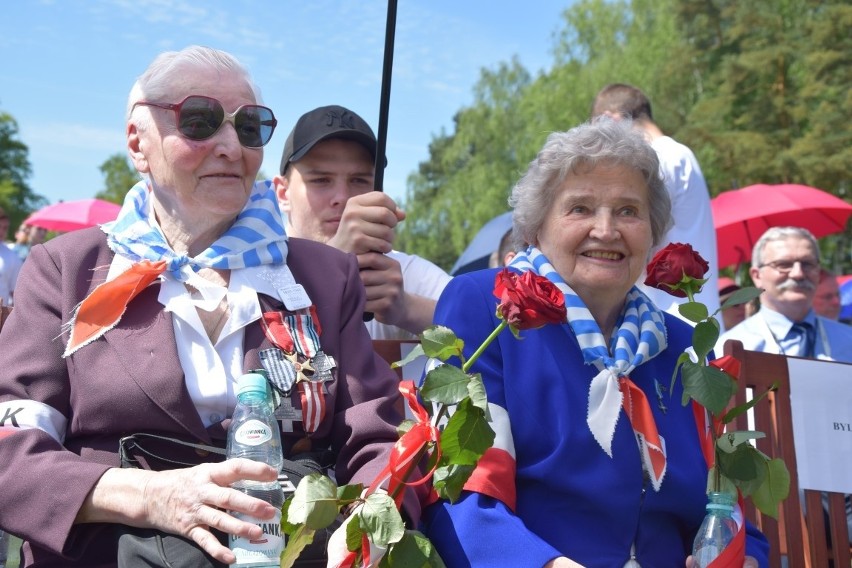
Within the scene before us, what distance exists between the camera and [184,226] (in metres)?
3.04

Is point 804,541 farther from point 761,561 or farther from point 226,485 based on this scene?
point 226,485

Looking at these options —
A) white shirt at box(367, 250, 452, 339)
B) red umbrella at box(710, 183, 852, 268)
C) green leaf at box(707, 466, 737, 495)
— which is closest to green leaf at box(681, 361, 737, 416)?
green leaf at box(707, 466, 737, 495)

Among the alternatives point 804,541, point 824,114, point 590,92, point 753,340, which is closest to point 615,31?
point 590,92

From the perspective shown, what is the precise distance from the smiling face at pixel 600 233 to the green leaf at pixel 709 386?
550 mm

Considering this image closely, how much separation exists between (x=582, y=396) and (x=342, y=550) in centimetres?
89

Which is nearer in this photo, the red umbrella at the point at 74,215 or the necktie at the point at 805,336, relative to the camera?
the necktie at the point at 805,336

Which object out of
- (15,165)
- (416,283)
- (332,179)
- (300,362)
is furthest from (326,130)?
(15,165)

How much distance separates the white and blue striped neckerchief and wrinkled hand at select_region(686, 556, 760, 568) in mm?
357

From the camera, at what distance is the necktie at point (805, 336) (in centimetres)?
614

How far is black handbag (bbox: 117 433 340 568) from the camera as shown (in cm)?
239

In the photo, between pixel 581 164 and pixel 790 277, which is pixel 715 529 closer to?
pixel 581 164

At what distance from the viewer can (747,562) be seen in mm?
2904

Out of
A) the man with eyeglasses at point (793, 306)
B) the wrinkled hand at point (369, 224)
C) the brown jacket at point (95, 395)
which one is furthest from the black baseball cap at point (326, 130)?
the man with eyeglasses at point (793, 306)

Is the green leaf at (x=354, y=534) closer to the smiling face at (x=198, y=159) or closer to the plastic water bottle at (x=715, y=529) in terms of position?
the plastic water bottle at (x=715, y=529)
